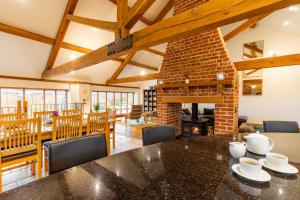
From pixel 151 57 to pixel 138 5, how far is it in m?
6.19

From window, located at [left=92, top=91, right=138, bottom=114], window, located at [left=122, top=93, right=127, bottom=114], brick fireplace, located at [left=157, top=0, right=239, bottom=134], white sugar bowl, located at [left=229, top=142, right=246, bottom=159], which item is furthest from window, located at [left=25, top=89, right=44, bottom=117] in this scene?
white sugar bowl, located at [left=229, top=142, right=246, bottom=159]

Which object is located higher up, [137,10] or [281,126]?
[137,10]

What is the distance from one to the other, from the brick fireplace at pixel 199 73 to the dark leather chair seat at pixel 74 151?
241 centimetres

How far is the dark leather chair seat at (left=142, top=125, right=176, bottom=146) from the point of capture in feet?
5.80

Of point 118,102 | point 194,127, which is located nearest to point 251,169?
point 194,127

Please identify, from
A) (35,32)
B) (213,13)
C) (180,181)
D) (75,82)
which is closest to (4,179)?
Result: (180,181)

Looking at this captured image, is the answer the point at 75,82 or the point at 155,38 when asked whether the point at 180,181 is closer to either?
the point at 155,38

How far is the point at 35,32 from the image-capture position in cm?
497

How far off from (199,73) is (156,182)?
293cm

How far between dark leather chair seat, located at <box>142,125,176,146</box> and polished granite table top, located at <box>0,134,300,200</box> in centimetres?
58

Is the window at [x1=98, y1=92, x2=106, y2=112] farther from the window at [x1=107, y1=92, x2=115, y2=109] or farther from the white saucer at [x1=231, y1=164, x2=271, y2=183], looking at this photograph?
the white saucer at [x1=231, y1=164, x2=271, y2=183]

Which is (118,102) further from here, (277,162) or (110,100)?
(277,162)

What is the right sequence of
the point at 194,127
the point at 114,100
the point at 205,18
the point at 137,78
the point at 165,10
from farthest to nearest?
the point at 114,100 → the point at 137,78 → the point at 165,10 → the point at 194,127 → the point at 205,18

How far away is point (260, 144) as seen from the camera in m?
1.21
